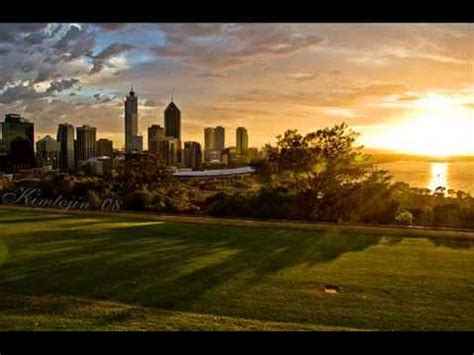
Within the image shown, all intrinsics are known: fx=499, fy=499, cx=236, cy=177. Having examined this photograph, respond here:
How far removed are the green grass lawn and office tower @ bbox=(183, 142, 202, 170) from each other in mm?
2619

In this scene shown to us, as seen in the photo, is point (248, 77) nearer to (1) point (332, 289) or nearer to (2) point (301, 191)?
(2) point (301, 191)

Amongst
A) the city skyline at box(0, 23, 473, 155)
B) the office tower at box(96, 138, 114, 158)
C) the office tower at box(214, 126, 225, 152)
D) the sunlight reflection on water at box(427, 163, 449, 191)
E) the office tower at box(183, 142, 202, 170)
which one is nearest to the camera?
the city skyline at box(0, 23, 473, 155)

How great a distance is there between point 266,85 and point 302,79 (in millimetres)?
571

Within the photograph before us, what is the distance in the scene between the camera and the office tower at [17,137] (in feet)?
23.5

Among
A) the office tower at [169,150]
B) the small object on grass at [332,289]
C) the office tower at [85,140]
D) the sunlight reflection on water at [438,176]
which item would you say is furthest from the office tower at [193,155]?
the small object on grass at [332,289]

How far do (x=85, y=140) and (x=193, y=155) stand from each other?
198cm

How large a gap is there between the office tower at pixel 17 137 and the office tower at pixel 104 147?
1.02 meters

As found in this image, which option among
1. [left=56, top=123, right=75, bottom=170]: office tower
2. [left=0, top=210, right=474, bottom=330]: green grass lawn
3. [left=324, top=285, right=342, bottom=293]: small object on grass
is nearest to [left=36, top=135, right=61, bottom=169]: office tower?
[left=56, top=123, right=75, bottom=170]: office tower

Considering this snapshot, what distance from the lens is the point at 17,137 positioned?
Result: 23.8 feet

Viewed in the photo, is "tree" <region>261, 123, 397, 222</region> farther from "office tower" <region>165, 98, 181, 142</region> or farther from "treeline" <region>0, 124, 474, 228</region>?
"office tower" <region>165, 98, 181, 142</region>

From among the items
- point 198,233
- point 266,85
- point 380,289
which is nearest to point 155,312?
point 380,289

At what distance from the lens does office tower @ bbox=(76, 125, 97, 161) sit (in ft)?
25.0

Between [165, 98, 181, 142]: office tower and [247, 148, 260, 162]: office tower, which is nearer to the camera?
[165, 98, 181, 142]: office tower
